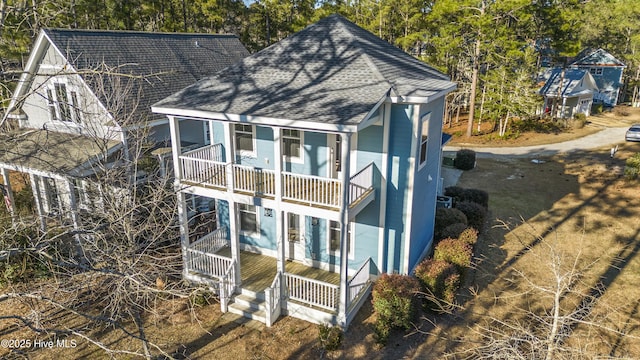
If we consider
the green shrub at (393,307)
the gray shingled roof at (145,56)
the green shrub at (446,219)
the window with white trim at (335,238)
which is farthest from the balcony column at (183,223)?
the green shrub at (446,219)

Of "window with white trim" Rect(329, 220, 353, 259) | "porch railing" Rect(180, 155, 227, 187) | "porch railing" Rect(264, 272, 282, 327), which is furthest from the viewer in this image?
"window with white trim" Rect(329, 220, 353, 259)

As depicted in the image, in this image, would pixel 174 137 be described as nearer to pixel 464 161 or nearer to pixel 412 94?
pixel 412 94

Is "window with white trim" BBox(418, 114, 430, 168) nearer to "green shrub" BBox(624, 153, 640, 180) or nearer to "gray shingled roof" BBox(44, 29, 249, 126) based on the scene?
"gray shingled roof" BBox(44, 29, 249, 126)

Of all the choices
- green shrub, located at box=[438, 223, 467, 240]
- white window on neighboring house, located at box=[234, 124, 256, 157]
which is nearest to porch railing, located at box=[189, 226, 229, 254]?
white window on neighboring house, located at box=[234, 124, 256, 157]

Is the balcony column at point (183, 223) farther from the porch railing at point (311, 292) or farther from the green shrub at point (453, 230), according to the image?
the green shrub at point (453, 230)

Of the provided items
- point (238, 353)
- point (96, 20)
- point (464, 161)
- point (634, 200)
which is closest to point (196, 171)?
point (238, 353)

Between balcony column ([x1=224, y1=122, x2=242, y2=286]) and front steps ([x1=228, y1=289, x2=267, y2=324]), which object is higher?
balcony column ([x1=224, y1=122, x2=242, y2=286])

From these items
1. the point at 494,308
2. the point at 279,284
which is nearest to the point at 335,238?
the point at 279,284
